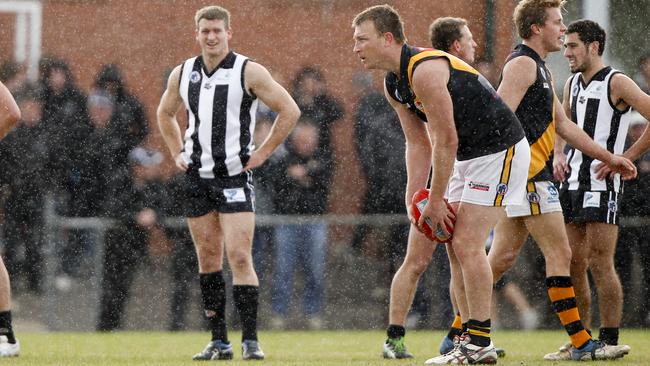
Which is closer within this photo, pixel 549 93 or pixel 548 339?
pixel 549 93

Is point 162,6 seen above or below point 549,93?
above

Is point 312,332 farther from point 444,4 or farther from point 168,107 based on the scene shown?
point 444,4

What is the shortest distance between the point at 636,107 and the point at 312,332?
13.2ft

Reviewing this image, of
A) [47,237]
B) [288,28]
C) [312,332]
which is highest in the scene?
[288,28]

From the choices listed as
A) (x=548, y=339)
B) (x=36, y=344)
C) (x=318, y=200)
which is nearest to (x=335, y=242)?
(x=318, y=200)

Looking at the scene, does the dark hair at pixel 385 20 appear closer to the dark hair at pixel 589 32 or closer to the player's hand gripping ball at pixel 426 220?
the player's hand gripping ball at pixel 426 220

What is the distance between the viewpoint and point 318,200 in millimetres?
12266

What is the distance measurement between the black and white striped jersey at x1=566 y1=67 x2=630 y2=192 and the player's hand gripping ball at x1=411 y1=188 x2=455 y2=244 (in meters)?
1.61

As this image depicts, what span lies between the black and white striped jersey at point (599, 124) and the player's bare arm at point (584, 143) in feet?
1.53

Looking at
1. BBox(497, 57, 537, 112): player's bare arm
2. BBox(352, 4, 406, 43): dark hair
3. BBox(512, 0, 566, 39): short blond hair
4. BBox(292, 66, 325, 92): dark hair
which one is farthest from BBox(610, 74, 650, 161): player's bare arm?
BBox(292, 66, 325, 92): dark hair

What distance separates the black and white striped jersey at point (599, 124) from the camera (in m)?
8.95

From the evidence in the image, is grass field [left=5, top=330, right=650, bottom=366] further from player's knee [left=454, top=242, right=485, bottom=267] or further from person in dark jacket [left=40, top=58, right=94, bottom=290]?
person in dark jacket [left=40, top=58, right=94, bottom=290]

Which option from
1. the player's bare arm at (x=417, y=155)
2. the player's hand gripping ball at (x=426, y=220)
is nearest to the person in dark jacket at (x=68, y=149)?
the player's bare arm at (x=417, y=155)

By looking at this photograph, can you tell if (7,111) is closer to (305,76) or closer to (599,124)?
(599,124)
